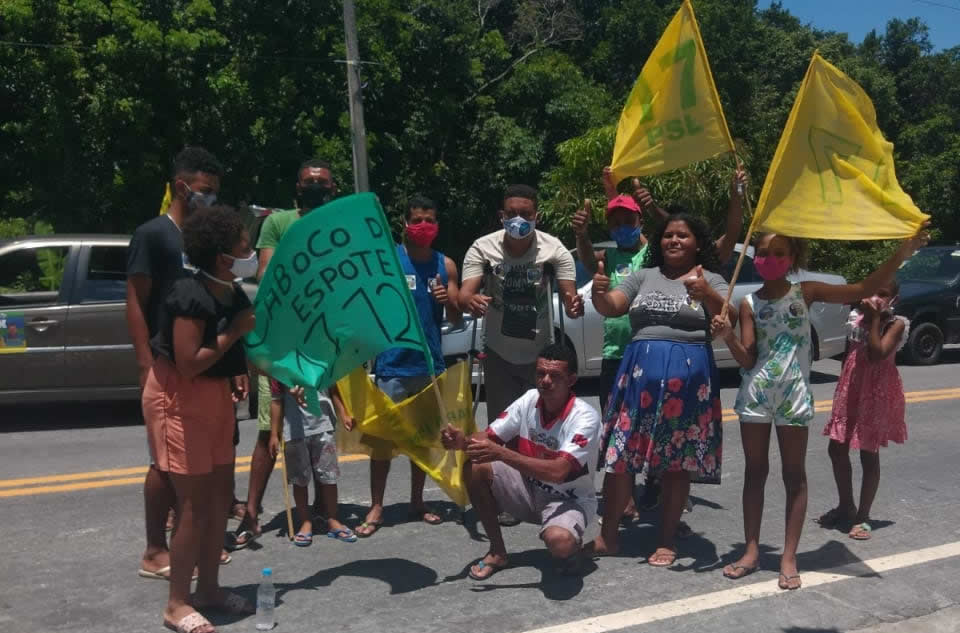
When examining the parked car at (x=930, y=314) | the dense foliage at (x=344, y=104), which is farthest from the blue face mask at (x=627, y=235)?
the dense foliage at (x=344, y=104)

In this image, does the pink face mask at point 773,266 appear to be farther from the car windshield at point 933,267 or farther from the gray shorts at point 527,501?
the car windshield at point 933,267

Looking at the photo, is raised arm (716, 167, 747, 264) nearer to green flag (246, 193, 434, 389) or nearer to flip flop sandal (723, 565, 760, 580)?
flip flop sandal (723, 565, 760, 580)

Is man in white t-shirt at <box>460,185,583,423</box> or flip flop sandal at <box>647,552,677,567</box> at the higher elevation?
man in white t-shirt at <box>460,185,583,423</box>

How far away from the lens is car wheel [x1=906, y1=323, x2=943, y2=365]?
13.8m

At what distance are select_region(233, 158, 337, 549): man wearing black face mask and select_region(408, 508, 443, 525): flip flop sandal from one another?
2.90ft

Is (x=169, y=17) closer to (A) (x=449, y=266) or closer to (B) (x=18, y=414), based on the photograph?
(B) (x=18, y=414)

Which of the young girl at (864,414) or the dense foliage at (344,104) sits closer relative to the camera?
the young girl at (864,414)

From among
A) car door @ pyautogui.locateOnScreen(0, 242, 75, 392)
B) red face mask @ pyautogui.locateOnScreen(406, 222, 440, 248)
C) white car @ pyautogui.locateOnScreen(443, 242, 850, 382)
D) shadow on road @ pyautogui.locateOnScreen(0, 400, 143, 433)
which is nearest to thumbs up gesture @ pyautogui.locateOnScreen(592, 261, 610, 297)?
red face mask @ pyautogui.locateOnScreen(406, 222, 440, 248)

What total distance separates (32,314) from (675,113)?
573 centimetres

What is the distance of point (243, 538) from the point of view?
5.62m

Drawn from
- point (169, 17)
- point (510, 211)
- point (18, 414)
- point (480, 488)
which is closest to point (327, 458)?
point (480, 488)

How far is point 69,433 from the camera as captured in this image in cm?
907

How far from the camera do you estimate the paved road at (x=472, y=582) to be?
4.57 m

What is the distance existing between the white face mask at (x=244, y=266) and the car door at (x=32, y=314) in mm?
4946
